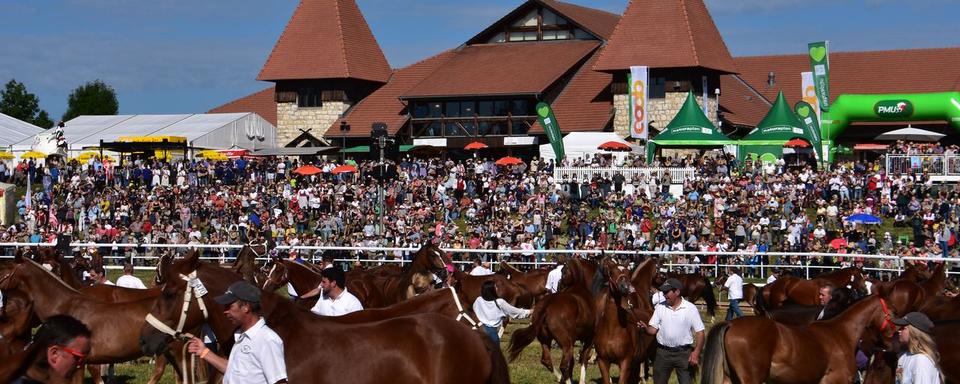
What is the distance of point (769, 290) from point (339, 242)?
1594 cm

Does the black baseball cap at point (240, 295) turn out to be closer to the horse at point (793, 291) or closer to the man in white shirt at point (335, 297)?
the man in white shirt at point (335, 297)

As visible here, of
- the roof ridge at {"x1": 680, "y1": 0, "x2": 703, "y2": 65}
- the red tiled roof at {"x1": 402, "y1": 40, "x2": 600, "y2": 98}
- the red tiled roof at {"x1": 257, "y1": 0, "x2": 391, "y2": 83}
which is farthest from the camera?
the red tiled roof at {"x1": 257, "y1": 0, "x2": 391, "y2": 83}

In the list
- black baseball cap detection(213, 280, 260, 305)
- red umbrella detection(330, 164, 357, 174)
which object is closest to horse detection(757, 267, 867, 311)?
black baseball cap detection(213, 280, 260, 305)

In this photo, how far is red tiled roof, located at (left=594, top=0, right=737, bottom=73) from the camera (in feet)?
178

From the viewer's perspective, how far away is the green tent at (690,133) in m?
43.0

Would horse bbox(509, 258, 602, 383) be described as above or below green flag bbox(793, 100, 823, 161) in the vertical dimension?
below

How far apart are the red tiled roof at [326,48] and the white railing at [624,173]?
22947 millimetres

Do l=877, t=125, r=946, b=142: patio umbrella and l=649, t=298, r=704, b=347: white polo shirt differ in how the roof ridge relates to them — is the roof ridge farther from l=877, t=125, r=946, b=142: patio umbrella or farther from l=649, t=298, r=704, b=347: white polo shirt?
l=649, t=298, r=704, b=347: white polo shirt

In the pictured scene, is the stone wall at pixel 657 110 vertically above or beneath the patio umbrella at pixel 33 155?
above

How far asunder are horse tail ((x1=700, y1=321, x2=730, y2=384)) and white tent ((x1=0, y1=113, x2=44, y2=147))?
5830 cm

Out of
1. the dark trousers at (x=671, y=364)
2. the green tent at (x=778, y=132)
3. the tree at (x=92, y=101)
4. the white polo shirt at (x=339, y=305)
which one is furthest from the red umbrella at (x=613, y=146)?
the tree at (x=92, y=101)

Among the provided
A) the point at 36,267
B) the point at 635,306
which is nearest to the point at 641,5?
the point at 635,306

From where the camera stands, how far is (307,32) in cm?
6644

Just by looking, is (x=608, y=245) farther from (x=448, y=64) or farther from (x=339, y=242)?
(x=448, y=64)
